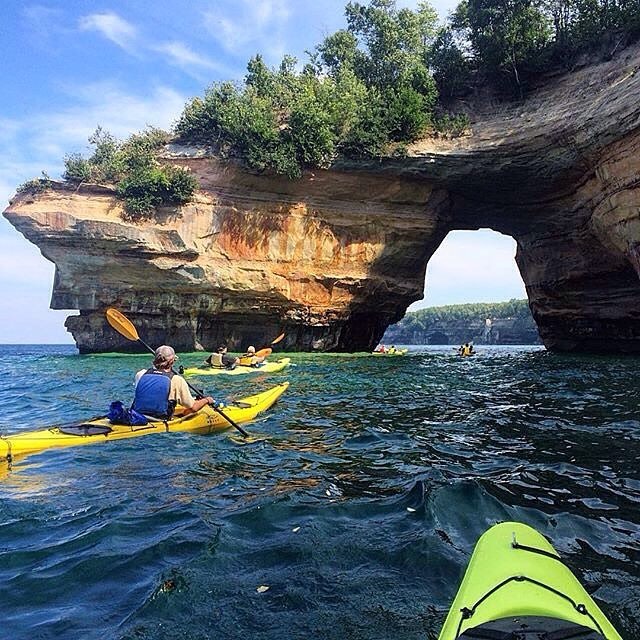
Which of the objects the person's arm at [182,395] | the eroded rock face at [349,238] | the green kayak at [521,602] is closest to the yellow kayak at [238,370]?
the eroded rock face at [349,238]

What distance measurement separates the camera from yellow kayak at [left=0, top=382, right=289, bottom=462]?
257 inches

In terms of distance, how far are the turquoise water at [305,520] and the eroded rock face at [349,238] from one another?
15665 millimetres

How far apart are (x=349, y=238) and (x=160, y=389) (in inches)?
796

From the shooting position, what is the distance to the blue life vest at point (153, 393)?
768 centimetres

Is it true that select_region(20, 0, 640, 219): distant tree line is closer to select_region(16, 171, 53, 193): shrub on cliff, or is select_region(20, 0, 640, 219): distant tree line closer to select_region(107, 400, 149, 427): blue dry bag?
select_region(16, 171, 53, 193): shrub on cliff

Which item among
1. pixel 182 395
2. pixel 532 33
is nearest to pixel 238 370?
pixel 182 395

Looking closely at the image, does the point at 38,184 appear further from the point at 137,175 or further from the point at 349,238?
the point at 349,238

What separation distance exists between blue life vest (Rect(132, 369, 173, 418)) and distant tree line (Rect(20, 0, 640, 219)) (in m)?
17.3

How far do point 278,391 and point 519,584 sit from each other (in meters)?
8.52

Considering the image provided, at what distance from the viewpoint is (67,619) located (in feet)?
9.71

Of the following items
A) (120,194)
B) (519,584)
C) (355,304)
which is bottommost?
(519,584)

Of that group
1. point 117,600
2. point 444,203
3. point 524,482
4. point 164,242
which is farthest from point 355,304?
point 117,600

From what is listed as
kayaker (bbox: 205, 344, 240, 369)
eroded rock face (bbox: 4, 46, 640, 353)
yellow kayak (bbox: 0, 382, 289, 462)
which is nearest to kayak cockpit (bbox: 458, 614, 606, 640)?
yellow kayak (bbox: 0, 382, 289, 462)

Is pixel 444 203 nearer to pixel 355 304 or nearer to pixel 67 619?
pixel 355 304
